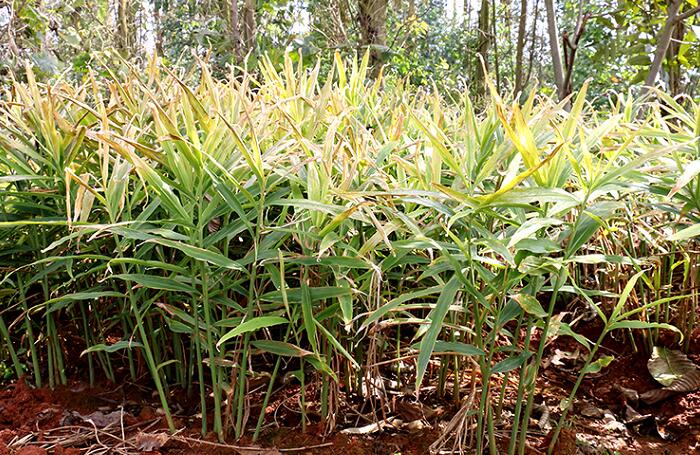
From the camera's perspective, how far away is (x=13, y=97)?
4.92 feet

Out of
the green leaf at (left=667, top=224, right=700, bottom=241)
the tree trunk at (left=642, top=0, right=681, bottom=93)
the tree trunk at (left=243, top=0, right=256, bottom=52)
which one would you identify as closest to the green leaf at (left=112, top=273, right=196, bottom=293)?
the green leaf at (left=667, top=224, right=700, bottom=241)

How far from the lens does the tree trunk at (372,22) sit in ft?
17.4

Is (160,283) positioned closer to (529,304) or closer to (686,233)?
(529,304)

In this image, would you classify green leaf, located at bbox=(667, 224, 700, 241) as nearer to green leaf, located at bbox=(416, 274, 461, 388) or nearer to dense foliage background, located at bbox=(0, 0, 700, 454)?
dense foliage background, located at bbox=(0, 0, 700, 454)

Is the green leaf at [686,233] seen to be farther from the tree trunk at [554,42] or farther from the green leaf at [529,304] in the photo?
the tree trunk at [554,42]

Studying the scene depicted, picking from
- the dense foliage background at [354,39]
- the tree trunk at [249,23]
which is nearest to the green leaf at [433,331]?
the dense foliage background at [354,39]

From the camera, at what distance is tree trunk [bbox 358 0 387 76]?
5301 mm

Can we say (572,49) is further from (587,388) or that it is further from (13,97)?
(13,97)

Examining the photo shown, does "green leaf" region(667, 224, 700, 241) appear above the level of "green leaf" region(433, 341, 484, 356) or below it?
above

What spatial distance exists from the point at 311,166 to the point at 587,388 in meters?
0.97

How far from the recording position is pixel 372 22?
534 cm

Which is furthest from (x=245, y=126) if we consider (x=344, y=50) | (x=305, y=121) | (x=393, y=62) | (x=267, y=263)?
(x=393, y=62)

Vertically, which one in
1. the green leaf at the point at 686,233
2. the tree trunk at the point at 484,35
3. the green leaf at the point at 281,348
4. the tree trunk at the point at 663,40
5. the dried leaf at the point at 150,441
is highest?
the tree trunk at the point at 484,35

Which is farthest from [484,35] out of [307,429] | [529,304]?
[529,304]
